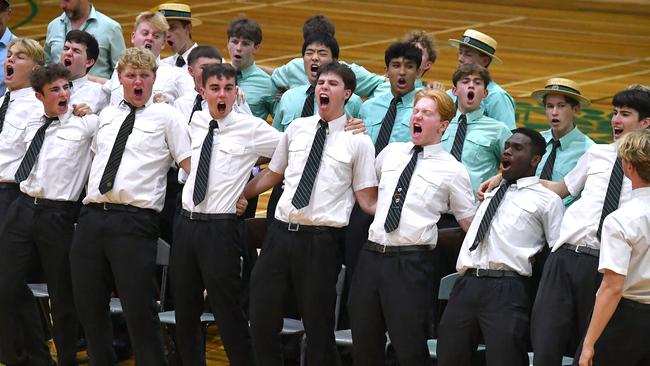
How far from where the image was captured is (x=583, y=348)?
6246 millimetres

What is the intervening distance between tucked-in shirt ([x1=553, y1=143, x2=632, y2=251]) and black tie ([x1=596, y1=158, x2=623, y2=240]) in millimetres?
26

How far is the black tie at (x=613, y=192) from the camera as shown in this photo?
Result: 6.72 metres

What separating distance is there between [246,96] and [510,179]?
2.54 meters

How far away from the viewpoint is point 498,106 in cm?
848

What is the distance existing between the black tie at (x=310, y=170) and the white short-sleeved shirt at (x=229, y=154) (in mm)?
361

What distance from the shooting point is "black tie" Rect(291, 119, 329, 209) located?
7.32 meters

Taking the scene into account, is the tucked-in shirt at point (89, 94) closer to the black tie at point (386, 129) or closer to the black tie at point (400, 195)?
the black tie at point (386, 129)

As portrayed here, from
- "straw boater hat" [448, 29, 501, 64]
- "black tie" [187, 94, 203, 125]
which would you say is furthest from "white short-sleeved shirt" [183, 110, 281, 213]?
"straw boater hat" [448, 29, 501, 64]

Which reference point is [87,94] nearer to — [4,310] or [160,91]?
[160,91]

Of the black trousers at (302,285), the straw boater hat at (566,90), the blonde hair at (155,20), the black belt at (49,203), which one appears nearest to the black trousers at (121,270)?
the black belt at (49,203)

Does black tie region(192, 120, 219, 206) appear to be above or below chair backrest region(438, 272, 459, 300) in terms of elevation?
above

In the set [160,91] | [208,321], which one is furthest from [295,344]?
[160,91]

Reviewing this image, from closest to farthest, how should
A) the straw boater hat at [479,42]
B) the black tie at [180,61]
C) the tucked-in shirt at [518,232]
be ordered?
the tucked-in shirt at [518,232] < the straw boater hat at [479,42] < the black tie at [180,61]

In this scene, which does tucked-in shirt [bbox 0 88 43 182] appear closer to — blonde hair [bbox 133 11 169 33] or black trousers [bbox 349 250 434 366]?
blonde hair [bbox 133 11 169 33]
